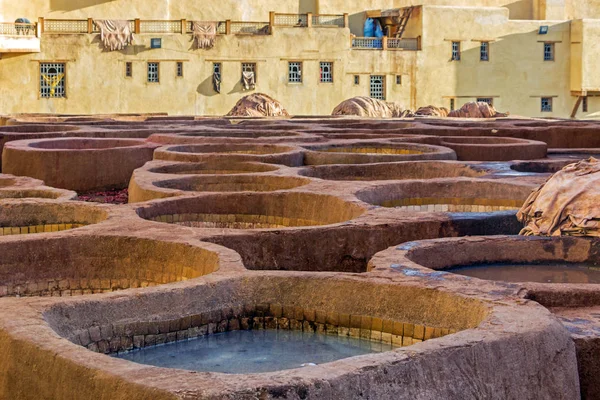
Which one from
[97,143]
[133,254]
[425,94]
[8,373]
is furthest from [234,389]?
[425,94]

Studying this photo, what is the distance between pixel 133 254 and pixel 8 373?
3.15m

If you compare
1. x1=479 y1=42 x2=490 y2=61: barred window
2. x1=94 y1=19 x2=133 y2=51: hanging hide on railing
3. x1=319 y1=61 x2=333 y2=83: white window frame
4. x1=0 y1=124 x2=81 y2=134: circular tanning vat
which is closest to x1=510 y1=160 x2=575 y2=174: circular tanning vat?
x1=0 y1=124 x2=81 y2=134: circular tanning vat

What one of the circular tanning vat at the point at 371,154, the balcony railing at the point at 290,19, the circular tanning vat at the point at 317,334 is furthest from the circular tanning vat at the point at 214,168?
the balcony railing at the point at 290,19

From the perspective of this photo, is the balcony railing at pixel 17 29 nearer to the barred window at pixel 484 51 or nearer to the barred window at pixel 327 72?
the barred window at pixel 327 72

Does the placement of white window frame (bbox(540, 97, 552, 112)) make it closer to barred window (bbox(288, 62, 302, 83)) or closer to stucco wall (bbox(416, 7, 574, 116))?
stucco wall (bbox(416, 7, 574, 116))

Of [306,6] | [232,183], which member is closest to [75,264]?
[232,183]

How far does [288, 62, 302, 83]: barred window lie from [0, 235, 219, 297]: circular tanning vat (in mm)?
37589

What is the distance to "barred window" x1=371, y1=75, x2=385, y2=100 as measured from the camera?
46031 mm

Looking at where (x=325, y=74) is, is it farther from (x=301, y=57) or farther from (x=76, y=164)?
(x=76, y=164)

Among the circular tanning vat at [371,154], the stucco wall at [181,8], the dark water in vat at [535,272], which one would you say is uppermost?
the stucco wall at [181,8]

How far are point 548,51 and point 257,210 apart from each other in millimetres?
39111

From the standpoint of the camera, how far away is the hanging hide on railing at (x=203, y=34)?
144ft

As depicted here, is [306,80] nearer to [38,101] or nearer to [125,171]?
[38,101]

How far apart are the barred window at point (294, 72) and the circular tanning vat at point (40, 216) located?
35540 millimetres
